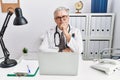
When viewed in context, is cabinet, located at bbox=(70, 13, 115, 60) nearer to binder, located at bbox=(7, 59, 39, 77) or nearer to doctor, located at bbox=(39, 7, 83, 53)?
doctor, located at bbox=(39, 7, 83, 53)

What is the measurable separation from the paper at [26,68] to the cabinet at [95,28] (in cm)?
141

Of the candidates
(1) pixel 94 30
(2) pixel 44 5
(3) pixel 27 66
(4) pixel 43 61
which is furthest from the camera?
(2) pixel 44 5

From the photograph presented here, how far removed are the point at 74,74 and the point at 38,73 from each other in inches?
11.6

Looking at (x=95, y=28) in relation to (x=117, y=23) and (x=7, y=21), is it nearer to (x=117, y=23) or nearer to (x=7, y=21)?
(x=117, y=23)

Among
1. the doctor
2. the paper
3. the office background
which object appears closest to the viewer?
the paper

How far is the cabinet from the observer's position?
2871 mm

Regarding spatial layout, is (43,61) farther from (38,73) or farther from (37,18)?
(37,18)

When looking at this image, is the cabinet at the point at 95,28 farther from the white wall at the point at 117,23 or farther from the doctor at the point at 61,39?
the doctor at the point at 61,39

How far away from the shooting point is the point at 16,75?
4.62 ft

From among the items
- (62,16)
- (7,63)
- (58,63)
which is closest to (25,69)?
(7,63)

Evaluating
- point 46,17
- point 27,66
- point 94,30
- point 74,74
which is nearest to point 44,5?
point 46,17

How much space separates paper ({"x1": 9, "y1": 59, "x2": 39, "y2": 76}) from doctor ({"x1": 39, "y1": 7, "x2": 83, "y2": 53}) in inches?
13.8

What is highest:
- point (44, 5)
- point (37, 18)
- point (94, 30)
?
point (44, 5)

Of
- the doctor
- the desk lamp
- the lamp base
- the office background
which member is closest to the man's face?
the doctor
